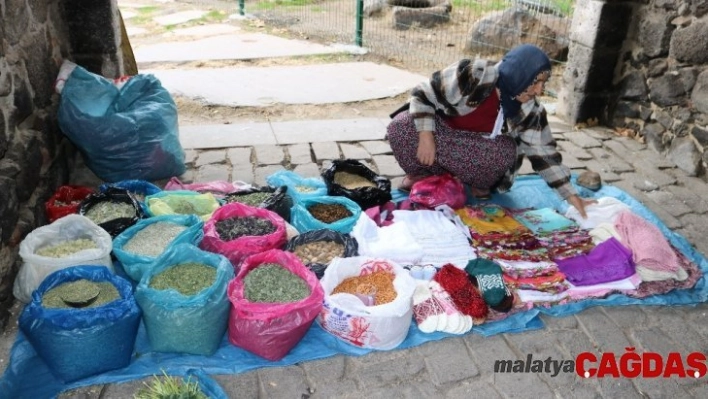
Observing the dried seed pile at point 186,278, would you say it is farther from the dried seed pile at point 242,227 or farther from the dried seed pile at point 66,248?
the dried seed pile at point 66,248

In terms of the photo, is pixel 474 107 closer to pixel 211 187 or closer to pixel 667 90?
pixel 211 187

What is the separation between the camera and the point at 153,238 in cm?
283

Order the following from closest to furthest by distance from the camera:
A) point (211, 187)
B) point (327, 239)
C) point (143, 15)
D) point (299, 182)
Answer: point (327, 239)
point (211, 187)
point (299, 182)
point (143, 15)

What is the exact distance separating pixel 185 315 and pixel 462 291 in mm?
1306

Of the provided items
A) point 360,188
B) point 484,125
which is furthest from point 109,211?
point 484,125

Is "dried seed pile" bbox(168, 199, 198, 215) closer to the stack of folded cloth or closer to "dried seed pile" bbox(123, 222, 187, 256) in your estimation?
"dried seed pile" bbox(123, 222, 187, 256)

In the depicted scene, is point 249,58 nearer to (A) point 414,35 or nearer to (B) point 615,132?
(A) point 414,35

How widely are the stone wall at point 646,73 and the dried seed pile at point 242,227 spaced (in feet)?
11.4

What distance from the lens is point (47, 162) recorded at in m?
3.34

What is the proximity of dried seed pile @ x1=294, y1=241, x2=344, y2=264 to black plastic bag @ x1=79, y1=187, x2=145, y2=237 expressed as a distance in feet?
3.02

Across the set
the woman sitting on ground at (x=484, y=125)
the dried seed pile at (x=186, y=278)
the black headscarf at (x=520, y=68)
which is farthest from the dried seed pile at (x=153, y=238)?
the black headscarf at (x=520, y=68)

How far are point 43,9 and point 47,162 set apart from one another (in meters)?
1.04

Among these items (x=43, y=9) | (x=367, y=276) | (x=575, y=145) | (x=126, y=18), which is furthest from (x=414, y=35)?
(x=367, y=276)

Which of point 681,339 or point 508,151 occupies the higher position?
point 508,151
